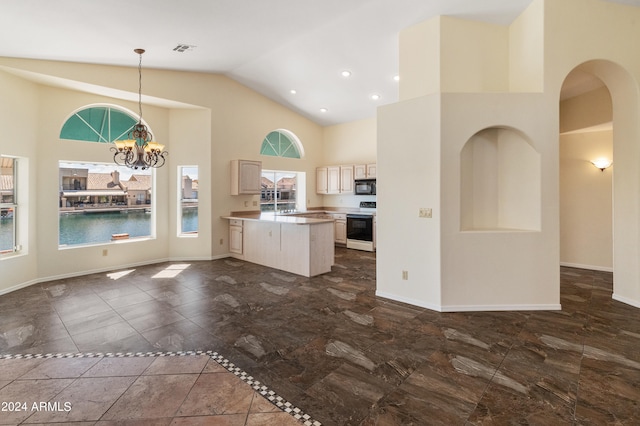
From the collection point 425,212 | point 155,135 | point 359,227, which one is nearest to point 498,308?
point 425,212

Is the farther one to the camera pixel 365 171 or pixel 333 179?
pixel 333 179

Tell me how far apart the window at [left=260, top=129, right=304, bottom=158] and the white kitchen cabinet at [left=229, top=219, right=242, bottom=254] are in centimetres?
199

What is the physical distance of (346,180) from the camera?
26.3 ft

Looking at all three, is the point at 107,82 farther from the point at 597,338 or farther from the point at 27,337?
the point at 597,338

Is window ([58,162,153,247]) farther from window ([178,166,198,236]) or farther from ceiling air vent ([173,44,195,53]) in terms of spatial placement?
ceiling air vent ([173,44,195,53])

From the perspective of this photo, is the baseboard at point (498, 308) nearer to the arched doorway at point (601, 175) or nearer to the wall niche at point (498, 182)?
the wall niche at point (498, 182)

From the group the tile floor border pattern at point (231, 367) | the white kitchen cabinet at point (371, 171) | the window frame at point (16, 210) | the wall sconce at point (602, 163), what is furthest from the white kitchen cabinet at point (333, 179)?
the window frame at point (16, 210)

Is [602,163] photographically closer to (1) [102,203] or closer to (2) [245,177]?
(2) [245,177]

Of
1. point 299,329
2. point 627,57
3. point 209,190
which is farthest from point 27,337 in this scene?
point 627,57

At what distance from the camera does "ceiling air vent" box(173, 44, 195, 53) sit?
4.53m

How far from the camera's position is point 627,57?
3.61 meters

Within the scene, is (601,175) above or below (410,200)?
above

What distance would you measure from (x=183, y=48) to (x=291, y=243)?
359 centimetres

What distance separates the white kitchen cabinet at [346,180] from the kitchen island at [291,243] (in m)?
2.55
